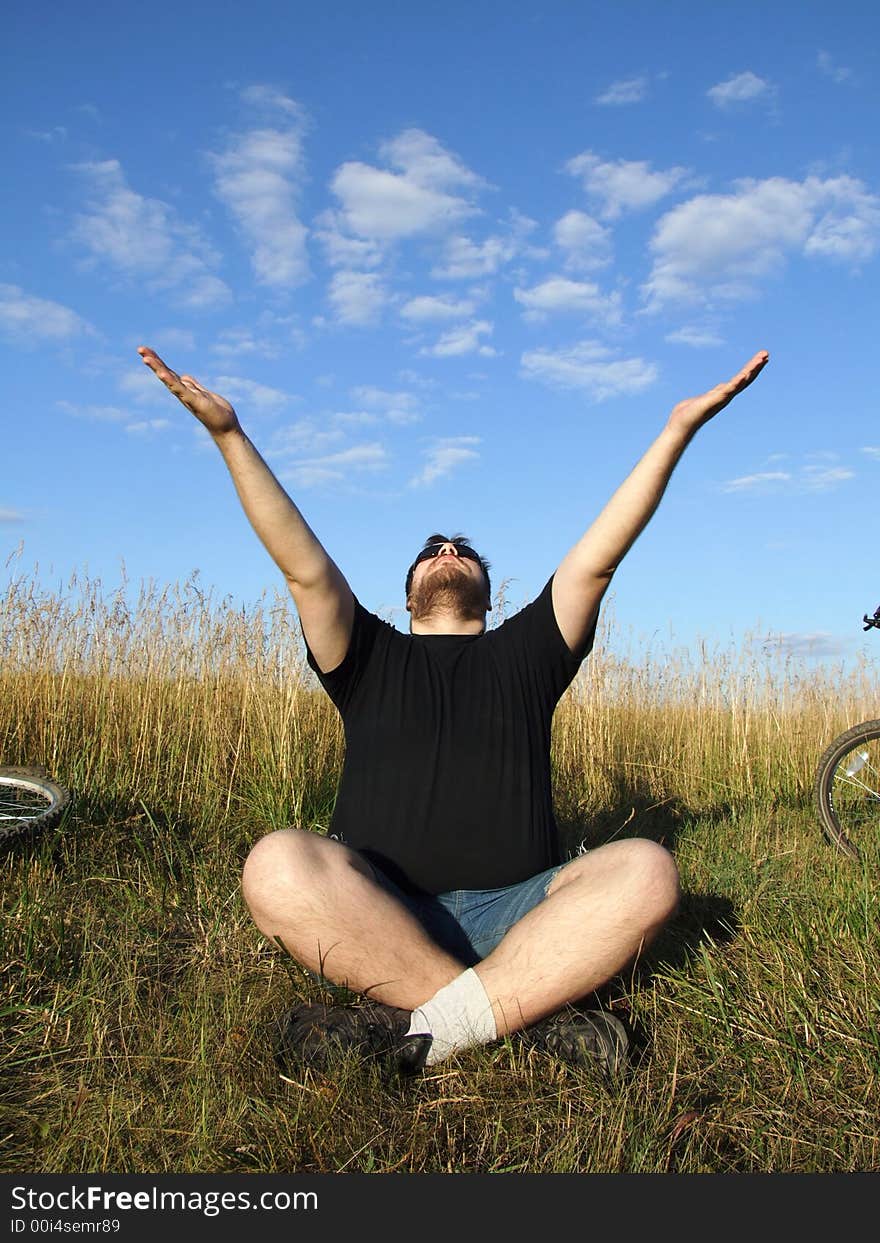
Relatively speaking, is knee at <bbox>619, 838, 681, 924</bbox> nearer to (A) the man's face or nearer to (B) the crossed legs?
(B) the crossed legs

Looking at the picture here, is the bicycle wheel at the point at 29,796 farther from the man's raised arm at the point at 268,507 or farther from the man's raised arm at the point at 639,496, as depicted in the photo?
the man's raised arm at the point at 639,496

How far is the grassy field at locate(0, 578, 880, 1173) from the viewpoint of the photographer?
160 cm

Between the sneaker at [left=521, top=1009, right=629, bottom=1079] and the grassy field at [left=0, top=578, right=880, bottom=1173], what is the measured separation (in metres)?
0.05

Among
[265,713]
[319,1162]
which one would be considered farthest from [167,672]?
[319,1162]

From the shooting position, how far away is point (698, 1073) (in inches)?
72.9

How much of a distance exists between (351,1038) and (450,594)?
121 cm

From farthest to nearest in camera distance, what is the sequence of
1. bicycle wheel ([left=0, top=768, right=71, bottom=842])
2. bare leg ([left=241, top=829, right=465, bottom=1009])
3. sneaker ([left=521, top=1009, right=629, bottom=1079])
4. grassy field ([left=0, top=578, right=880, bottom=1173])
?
bicycle wheel ([left=0, top=768, right=71, bottom=842]) → bare leg ([left=241, top=829, right=465, bottom=1009]) → sneaker ([left=521, top=1009, right=629, bottom=1079]) → grassy field ([left=0, top=578, right=880, bottom=1173])

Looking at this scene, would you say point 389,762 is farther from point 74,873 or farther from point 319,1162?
point 74,873

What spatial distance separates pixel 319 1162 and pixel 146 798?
2648 millimetres

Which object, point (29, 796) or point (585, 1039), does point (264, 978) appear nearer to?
point (585, 1039)

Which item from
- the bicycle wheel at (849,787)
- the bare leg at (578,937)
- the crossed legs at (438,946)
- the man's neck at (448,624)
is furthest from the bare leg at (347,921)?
the bicycle wheel at (849,787)

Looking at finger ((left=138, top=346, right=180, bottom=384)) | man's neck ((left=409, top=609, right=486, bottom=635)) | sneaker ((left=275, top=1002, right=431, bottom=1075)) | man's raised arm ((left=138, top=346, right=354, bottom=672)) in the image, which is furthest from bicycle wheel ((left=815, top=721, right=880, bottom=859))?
finger ((left=138, top=346, right=180, bottom=384))

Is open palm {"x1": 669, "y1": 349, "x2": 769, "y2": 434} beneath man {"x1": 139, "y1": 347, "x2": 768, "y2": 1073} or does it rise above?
above

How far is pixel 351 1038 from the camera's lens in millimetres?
1835
